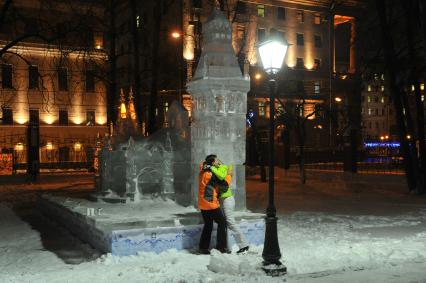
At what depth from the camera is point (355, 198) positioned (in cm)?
2120

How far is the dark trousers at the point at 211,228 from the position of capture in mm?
10031

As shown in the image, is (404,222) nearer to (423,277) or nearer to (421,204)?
(421,204)

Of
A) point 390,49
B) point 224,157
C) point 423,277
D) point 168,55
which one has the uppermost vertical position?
point 168,55

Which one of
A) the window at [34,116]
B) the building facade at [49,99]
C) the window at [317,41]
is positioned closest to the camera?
the building facade at [49,99]

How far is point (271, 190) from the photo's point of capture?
30.7 ft

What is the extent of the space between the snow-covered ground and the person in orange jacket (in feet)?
1.15

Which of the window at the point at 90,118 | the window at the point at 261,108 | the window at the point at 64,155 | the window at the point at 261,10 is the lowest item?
the window at the point at 64,155

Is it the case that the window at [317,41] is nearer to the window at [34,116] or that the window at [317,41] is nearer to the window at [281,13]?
the window at [281,13]

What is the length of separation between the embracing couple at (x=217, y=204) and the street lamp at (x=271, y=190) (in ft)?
3.27

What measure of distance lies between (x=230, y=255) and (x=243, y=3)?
61425mm

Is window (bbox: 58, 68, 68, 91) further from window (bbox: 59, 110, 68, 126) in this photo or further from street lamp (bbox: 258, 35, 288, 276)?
street lamp (bbox: 258, 35, 288, 276)

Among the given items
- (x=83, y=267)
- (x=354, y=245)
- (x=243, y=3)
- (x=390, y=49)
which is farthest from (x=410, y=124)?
(x=243, y=3)

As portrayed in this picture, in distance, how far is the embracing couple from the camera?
990cm

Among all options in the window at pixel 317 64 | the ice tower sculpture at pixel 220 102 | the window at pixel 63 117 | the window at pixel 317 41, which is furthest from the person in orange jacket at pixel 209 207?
the window at pixel 317 41
